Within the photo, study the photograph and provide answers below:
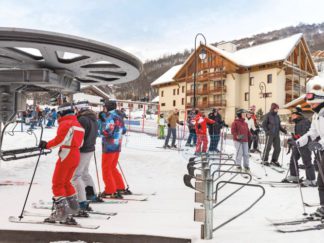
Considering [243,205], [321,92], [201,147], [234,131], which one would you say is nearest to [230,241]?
[243,205]

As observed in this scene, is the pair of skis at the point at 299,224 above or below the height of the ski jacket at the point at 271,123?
below

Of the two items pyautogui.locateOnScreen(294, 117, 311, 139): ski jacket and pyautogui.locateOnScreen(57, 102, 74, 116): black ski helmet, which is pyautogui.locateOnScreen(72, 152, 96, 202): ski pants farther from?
pyautogui.locateOnScreen(294, 117, 311, 139): ski jacket

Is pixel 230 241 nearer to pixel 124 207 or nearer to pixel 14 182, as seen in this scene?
pixel 124 207

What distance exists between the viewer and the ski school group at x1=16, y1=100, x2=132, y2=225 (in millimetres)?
4867

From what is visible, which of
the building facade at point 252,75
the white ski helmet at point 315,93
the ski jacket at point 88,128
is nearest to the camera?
the white ski helmet at point 315,93

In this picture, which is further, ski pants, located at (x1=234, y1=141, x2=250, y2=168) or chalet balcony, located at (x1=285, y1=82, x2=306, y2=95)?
chalet balcony, located at (x1=285, y1=82, x2=306, y2=95)

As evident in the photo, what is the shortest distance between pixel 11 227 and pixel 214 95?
51738mm

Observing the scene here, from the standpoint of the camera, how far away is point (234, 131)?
10.0 m

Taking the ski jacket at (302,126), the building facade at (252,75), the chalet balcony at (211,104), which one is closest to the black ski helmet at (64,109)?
the ski jacket at (302,126)

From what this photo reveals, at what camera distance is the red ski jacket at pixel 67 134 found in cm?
486

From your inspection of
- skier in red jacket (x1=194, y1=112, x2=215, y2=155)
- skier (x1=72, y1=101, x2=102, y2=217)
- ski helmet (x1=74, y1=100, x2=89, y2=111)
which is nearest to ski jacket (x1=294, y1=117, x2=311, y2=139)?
skier in red jacket (x1=194, y1=112, x2=215, y2=155)

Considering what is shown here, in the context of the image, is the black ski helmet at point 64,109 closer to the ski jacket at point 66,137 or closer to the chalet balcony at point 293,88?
the ski jacket at point 66,137

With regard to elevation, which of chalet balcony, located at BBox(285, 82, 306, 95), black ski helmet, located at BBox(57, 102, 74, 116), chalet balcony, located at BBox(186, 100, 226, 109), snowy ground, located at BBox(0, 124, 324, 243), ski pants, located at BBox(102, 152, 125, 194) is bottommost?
snowy ground, located at BBox(0, 124, 324, 243)

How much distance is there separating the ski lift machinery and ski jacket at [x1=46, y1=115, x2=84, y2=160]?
8.26 ft
